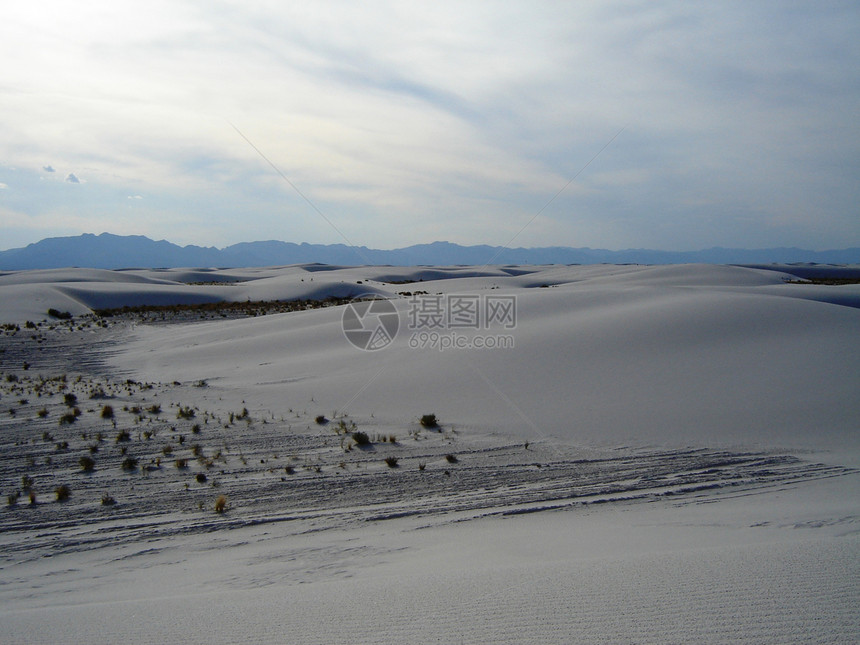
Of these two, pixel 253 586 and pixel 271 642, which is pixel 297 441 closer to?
pixel 253 586

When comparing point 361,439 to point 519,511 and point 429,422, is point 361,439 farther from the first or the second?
point 519,511

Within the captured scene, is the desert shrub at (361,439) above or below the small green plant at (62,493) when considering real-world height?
above

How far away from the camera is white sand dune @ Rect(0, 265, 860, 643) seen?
3.40 m

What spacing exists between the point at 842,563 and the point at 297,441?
257 inches

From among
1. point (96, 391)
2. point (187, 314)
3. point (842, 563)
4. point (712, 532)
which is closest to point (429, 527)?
point (712, 532)

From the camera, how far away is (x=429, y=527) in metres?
5.34

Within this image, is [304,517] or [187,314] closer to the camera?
[304,517]
